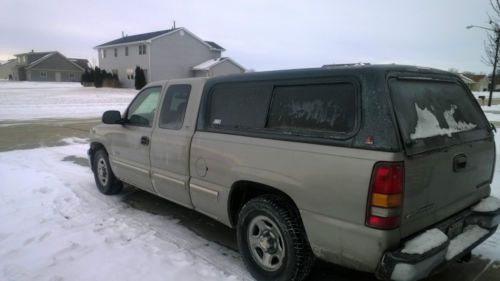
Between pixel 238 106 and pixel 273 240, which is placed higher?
pixel 238 106

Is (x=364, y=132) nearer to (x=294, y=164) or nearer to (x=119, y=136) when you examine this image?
(x=294, y=164)

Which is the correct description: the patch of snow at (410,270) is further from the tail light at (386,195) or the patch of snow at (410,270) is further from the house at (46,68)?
the house at (46,68)

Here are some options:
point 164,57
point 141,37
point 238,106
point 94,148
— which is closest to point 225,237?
point 238,106

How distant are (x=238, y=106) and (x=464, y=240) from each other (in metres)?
2.22

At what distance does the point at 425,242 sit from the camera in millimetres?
2633

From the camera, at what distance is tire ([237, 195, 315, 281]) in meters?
3.08

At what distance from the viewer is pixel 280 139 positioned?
3.13 metres

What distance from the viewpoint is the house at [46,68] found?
64.9 metres

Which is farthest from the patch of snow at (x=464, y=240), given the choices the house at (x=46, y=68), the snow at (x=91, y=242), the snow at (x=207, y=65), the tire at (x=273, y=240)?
the house at (x=46, y=68)

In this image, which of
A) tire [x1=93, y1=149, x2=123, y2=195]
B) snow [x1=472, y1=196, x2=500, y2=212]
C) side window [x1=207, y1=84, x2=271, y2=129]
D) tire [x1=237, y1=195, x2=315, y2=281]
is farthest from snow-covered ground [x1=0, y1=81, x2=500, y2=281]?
side window [x1=207, y1=84, x2=271, y2=129]

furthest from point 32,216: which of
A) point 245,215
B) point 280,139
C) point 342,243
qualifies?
point 342,243

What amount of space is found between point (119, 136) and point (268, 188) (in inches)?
114

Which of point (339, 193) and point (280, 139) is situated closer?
point (339, 193)

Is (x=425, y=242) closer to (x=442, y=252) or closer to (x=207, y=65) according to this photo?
(x=442, y=252)
